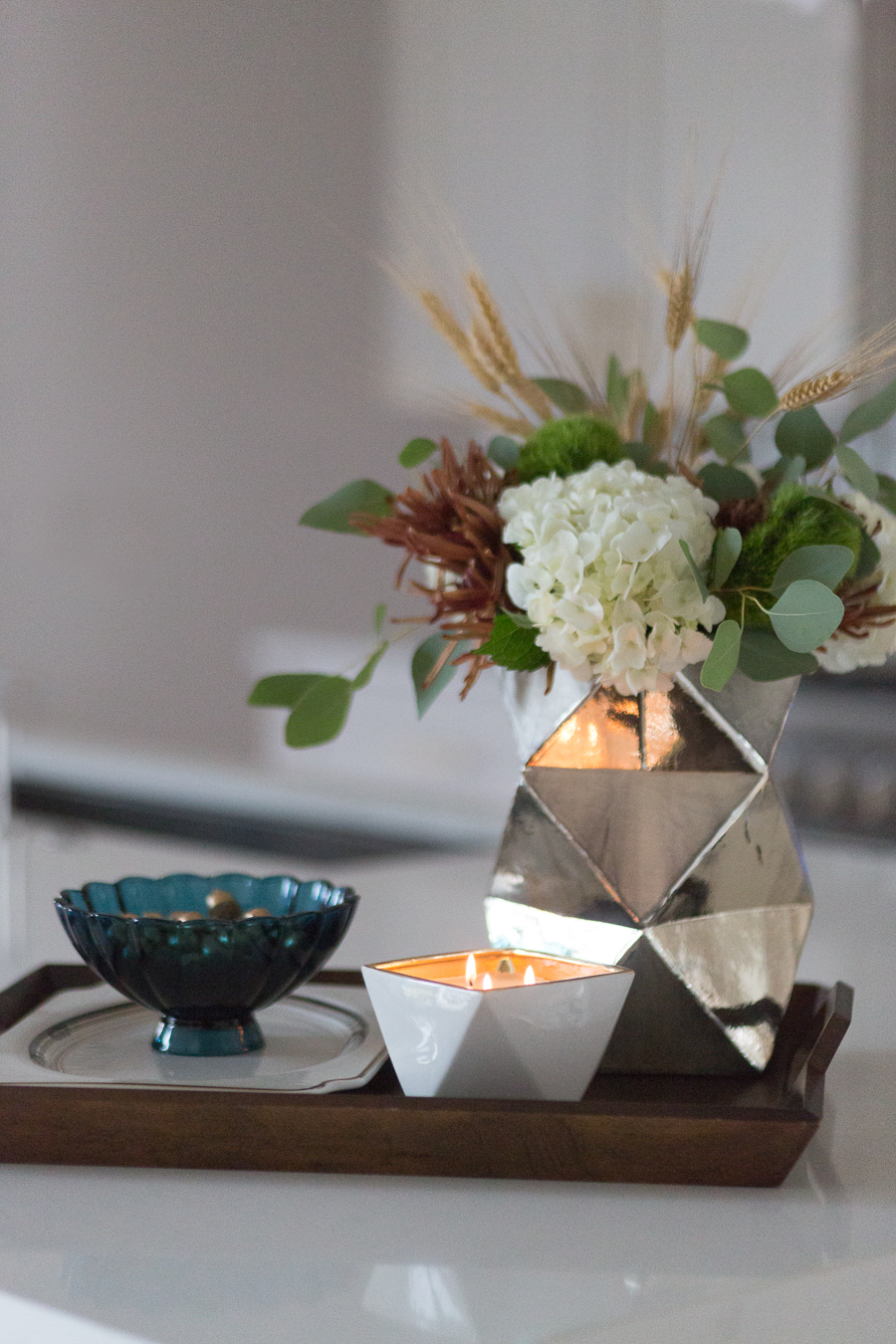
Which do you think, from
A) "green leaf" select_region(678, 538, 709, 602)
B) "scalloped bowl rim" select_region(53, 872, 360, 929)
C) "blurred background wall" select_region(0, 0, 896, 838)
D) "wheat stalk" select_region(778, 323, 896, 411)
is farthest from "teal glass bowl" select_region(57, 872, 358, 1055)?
"blurred background wall" select_region(0, 0, 896, 838)

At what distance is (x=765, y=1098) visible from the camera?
0.62 meters

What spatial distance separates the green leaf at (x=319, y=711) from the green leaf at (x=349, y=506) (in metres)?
0.09

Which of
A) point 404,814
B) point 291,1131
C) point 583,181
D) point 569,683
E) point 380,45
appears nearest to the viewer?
point 291,1131

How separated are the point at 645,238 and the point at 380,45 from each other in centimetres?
333

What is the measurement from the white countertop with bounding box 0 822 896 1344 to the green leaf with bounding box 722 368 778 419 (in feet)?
1.13

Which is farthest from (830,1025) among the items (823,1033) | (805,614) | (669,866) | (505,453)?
(505,453)

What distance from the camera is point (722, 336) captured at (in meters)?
0.67

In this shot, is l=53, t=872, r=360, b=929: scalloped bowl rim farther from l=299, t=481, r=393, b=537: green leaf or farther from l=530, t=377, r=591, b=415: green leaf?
l=530, t=377, r=591, b=415: green leaf

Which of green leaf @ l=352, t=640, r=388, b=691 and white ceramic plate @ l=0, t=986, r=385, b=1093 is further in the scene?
green leaf @ l=352, t=640, r=388, b=691

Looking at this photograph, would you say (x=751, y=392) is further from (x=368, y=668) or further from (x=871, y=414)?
(x=368, y=668)

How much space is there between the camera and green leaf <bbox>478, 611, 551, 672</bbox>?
0.63 meters

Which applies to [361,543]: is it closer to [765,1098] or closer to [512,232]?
[512,232]

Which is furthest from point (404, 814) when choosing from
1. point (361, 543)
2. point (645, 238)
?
point (645, 238)

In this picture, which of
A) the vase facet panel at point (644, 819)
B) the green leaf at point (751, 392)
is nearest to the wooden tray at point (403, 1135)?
the vase facet panel at point (644, 819)
